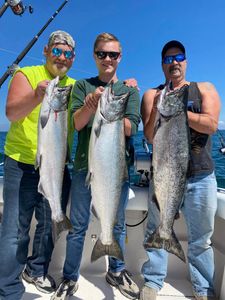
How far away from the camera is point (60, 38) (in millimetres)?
3352

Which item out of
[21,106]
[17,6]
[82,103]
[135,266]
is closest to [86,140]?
[82,103]

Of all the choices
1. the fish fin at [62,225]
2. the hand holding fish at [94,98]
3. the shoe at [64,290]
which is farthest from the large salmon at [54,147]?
the shoe at [64,290]

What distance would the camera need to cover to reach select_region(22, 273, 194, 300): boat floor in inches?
150

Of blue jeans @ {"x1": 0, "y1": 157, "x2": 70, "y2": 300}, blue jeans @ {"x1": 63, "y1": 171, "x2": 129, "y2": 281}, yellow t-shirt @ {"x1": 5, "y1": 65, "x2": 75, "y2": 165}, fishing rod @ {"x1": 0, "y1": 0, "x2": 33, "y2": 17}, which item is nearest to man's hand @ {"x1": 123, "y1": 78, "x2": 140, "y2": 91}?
yellow t-shirt @ {"x1": 5, "y1": 65, "x2": 75, "y2": 165}

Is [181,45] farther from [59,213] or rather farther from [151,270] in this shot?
[151,270]

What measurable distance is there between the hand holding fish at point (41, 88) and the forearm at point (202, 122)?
149cm

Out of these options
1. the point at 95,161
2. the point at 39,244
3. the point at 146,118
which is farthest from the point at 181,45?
the point at 39,244

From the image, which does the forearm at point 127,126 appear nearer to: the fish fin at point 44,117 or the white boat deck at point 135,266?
the fish fin at point 44,117

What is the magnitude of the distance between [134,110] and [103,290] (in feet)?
7.62

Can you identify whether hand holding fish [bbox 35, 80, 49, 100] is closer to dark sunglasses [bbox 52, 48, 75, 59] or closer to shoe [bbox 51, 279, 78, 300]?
dark sunglasses [bbox 52, 48, 75, 59]

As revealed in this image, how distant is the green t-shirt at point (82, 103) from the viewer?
11.2ft

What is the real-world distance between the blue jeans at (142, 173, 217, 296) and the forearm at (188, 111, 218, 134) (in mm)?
548

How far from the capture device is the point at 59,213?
10.9 ft

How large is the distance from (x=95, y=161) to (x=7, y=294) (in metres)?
1.66
